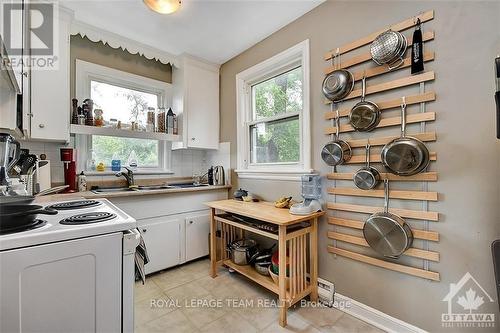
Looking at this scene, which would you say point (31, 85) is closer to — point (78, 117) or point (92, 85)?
point (78, 117)

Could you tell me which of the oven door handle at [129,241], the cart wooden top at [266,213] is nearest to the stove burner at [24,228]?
the oven door handle at [129,241]

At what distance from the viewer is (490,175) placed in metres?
1.20

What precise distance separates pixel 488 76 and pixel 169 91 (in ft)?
9.78

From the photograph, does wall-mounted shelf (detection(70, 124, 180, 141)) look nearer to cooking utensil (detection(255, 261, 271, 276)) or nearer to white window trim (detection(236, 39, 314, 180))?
white window trim (detection(236, 39, 314, 180))

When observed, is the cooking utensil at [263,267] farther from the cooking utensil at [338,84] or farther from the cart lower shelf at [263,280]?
the cooking utensil at [338,84]

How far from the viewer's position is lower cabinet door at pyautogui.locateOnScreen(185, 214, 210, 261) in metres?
2.54

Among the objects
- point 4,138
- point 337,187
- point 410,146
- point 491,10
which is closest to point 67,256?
point 4,138

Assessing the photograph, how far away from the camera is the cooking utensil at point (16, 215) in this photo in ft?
2.72

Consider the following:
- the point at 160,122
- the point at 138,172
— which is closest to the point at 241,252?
the point at 138,172

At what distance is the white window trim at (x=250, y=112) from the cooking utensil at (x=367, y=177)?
43 centimetres

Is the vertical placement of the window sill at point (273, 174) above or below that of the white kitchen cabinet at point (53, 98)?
below

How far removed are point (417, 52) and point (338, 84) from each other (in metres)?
0.49

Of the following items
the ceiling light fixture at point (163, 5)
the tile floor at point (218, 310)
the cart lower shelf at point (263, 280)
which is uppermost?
the ceiling light fixture at point (163, 5)

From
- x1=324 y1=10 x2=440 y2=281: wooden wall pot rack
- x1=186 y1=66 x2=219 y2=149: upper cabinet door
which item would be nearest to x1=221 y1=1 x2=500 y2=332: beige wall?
x1=324 y1=10 x2=440 y2=281: wooden wall pot rack
